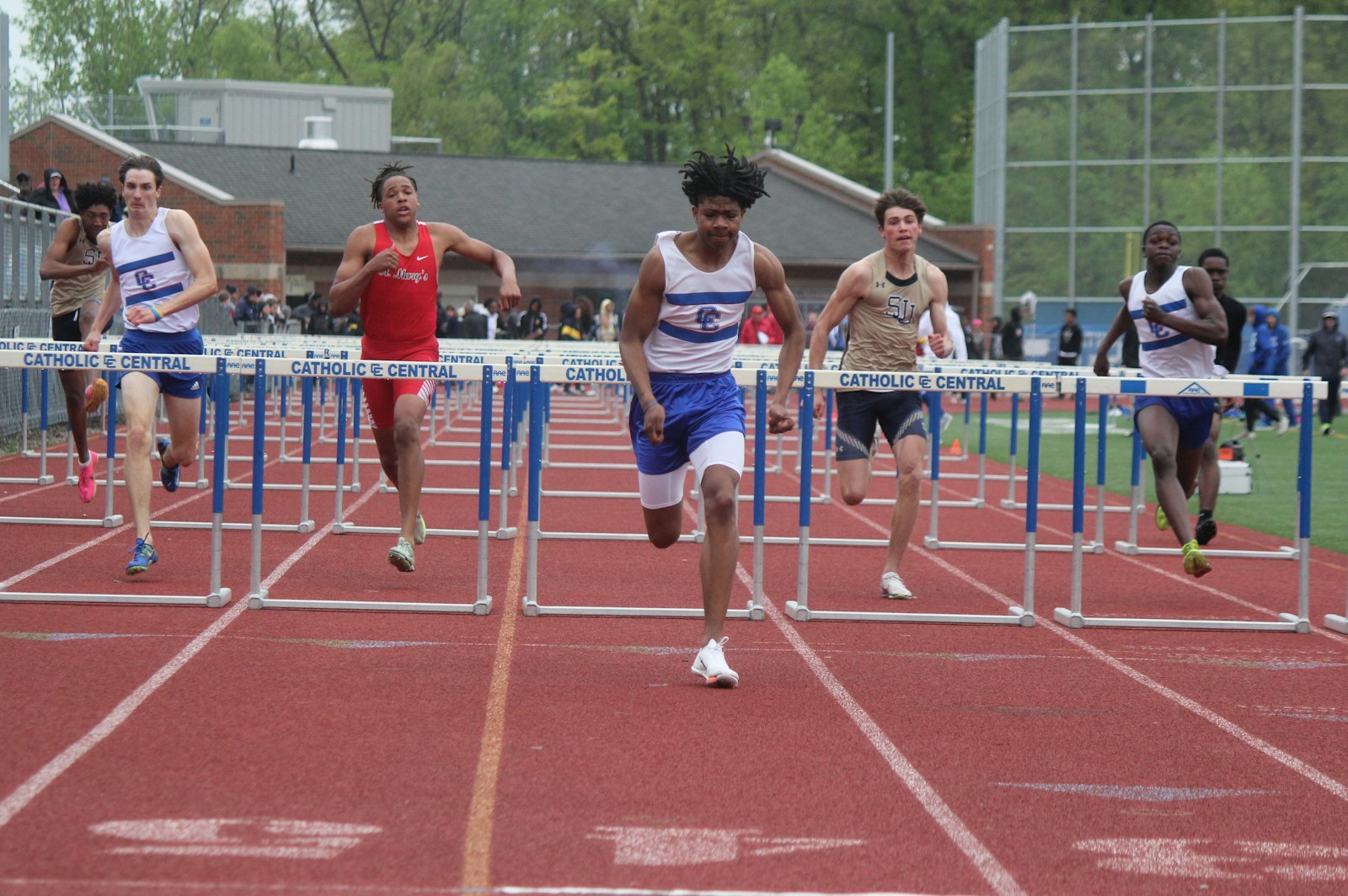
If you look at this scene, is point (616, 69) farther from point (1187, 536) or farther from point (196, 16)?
point (1187, 536)

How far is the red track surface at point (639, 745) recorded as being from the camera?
169 inches

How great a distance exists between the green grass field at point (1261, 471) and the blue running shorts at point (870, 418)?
374cm

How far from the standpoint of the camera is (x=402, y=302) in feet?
28.2

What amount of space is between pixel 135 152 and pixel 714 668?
38.9 metres

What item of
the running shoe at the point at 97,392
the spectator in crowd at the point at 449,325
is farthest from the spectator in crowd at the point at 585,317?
the running shoe at the point at 97,392

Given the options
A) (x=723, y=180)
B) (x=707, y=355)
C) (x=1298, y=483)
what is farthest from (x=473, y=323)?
(x=723, y=180)

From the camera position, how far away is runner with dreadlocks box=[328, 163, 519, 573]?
27.6 ft

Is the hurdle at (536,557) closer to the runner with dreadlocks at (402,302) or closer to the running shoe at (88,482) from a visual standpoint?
the runner with dreadlocks at (402,302)

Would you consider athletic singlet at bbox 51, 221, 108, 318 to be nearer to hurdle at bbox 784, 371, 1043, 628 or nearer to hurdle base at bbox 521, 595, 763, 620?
hurdle base at bbox 521, 595, 763, 620

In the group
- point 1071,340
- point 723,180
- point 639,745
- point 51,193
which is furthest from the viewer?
point 1071,340

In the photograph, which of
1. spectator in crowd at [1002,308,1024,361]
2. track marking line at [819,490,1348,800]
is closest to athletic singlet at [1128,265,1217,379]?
track marking line at [819,490,1348,800]

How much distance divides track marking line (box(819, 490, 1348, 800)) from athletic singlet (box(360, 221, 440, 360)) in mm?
3330

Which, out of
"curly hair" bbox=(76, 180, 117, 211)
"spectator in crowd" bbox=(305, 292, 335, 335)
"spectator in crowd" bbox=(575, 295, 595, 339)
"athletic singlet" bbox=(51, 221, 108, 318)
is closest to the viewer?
"curly hair" bbox=(76, 180, 117, 211)

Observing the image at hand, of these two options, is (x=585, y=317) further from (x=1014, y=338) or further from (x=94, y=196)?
(x=94, y=196)
